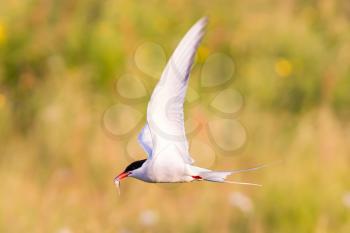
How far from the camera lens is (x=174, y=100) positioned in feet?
6.85

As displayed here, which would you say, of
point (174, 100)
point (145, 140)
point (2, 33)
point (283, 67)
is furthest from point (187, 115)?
point (174, 100)

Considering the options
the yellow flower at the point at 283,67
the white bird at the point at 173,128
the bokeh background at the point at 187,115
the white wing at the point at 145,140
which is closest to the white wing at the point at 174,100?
the white bird at the point at 173,128

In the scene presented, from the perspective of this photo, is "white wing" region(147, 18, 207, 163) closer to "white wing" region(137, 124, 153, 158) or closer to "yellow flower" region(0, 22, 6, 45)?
"white wing" region(137, 124, 153, 158)

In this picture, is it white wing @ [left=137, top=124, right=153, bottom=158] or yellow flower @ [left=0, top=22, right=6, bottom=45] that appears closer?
white wing @ [left=137, top=124, right=153, bottom=158]

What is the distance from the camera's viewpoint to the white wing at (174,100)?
2.04 meters

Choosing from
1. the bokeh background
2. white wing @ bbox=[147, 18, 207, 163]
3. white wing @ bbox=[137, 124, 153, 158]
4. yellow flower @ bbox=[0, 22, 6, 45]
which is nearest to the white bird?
white wing @ bbox=[147, 18, 207, 163]

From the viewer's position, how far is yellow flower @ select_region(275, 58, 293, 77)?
622cm

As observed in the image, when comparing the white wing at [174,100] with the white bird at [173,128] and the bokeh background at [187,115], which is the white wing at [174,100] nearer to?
the white bird at [173,128]

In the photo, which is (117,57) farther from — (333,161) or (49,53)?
(333,161)

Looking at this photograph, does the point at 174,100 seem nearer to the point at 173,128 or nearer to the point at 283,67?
the point at 173,128

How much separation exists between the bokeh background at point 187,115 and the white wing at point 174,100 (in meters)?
1.95

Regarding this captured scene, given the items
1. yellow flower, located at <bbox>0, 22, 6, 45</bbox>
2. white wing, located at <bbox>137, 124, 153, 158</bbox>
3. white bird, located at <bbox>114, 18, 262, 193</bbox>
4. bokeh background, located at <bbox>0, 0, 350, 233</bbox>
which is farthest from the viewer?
yellow flower, located at <bbox>0, 22, 6, 45</bbox>

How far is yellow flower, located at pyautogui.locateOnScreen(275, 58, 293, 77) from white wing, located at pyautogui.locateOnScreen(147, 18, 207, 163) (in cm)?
414

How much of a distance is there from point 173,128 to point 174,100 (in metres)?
0.07
